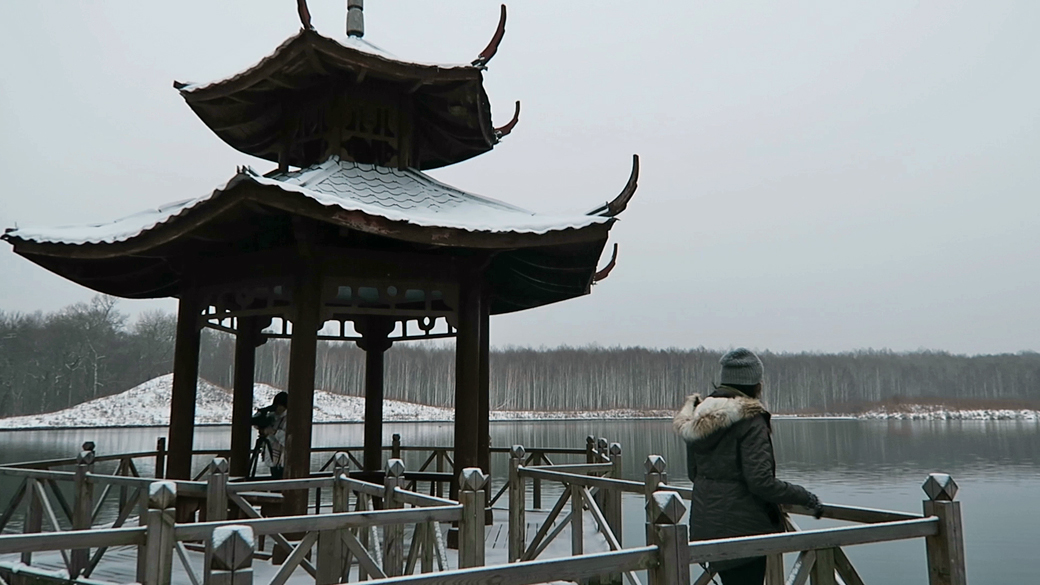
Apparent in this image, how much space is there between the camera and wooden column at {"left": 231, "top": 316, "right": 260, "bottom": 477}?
33.8ft

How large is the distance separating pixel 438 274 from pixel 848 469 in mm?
25401

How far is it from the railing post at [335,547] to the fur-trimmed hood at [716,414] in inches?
118

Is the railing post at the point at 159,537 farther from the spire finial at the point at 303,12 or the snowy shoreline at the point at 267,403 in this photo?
the snowy shoreline at the point at 267,403

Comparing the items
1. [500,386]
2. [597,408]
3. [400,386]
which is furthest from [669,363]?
[400,386]

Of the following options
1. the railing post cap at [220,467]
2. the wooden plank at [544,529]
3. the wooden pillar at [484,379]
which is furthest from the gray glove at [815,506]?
the wooden pillar at [484,379]

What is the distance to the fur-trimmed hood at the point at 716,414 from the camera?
396 cm

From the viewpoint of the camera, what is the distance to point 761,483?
12.6 ft

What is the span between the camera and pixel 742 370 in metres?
4.19

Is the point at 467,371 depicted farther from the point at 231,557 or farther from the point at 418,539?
the point at 231,557

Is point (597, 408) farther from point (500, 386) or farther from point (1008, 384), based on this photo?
point (1008, 384)

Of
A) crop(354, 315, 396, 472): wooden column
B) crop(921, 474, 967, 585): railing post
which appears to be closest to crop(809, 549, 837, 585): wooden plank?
crop(921, 474, 967, 585): railing post

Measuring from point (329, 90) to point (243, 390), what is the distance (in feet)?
14.1

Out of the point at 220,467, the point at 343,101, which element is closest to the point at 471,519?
the point at 220,467

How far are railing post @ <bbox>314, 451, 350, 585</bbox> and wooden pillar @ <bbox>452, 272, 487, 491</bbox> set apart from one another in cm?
230
